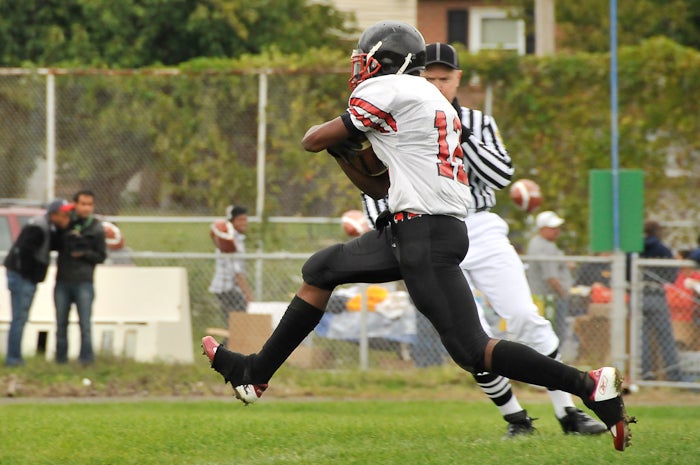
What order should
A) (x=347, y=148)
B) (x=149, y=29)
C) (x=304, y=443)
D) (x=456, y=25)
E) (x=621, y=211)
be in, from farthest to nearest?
(x=456, y=25) → (x=149, y=29) → (x=621, y=211) → (x=304, y=443) → (x=347, y=148)

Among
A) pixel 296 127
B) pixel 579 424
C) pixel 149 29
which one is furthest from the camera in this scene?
pixel 149 29

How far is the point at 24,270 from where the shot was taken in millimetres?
13148

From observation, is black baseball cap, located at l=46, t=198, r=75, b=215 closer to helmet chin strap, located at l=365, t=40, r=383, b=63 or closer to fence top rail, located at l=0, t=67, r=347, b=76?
fence top rail, located at l=0, t=67, r=347, b=76

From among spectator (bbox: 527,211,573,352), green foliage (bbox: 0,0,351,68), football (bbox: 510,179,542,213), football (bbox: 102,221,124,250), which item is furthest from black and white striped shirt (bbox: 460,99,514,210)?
green foliage (bbox: 0,0,351,68)

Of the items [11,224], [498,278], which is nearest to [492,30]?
[11,224]

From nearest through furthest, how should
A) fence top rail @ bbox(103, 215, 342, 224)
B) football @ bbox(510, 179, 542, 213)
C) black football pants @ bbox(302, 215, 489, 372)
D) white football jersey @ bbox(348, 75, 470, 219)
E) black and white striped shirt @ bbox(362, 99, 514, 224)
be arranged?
white football jersey @ bbox(348, 75, 470, 219)
black football pants @ bbox(302, 215, 489, 372)
black and white striped shirt @ bbox(362, 99, 514, 224)
football @ bbox(510, 179, 542, 213)
fence top rail @ bbox(103, 215, 342, 224)

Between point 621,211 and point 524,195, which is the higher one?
point 524,195

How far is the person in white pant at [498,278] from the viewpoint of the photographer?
285 inches

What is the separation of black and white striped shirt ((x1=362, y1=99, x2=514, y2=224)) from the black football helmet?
1185 mm

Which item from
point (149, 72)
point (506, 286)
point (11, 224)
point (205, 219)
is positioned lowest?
point (506, 286)

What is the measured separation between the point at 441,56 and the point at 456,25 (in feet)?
86.1

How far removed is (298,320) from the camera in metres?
6.14

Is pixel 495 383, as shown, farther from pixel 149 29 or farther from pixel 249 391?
pixel 149 29

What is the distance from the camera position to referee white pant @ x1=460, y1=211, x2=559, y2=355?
7.28 metres
